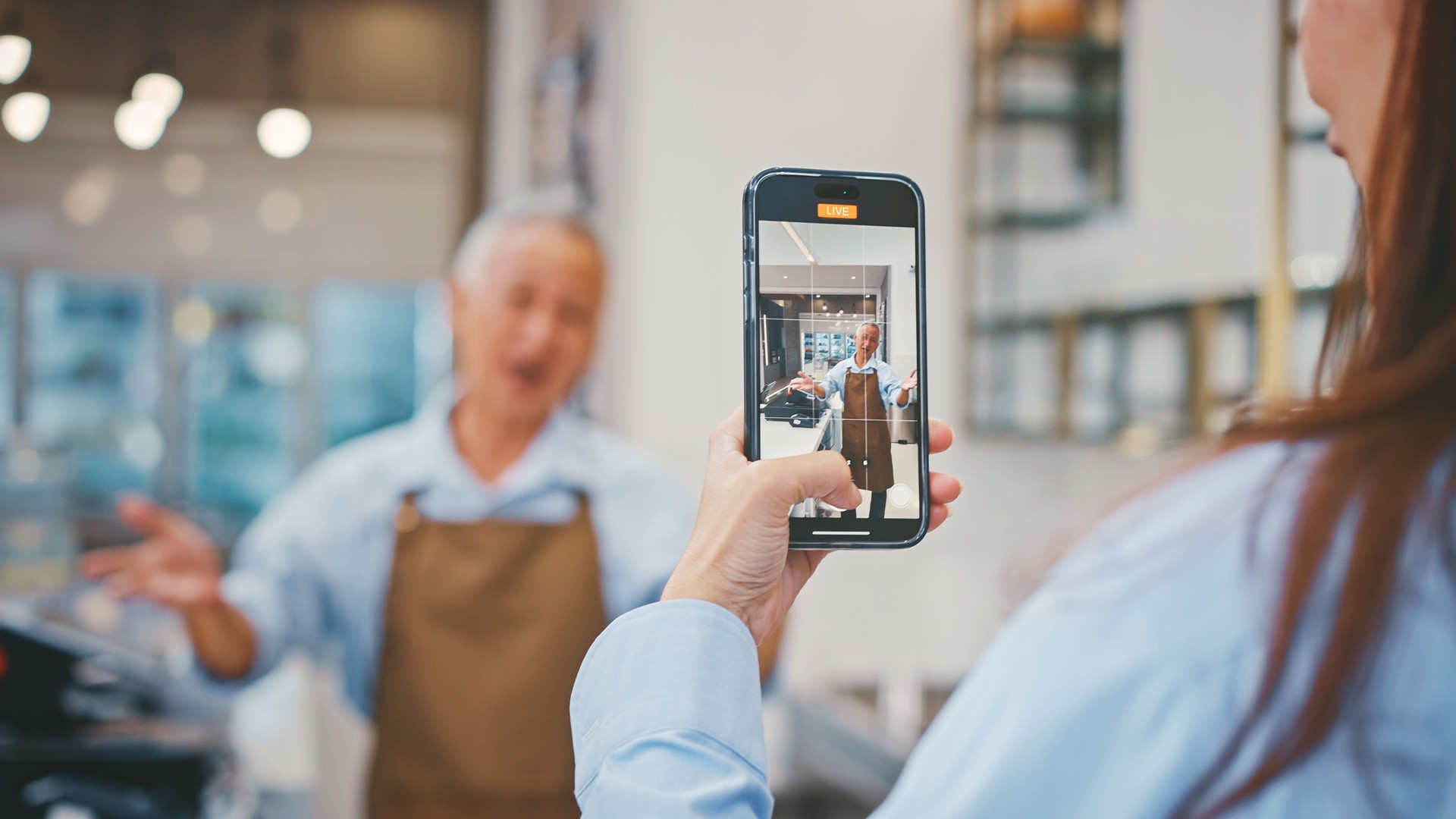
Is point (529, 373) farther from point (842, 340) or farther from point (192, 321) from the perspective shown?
point (192, 321)

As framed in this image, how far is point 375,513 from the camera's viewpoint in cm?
112

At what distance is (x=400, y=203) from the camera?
11.2 ft

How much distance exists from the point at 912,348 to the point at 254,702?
1872 millimetres

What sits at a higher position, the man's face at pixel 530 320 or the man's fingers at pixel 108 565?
the man's face at pixel 530 320

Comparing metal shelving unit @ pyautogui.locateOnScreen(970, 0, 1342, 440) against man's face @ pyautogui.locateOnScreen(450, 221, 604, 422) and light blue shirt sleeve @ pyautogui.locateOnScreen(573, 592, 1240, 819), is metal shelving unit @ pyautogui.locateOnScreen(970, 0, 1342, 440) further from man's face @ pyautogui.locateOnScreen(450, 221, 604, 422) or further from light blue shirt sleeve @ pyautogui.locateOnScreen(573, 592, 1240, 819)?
light blue shirt sleeve @ pyautogui.locateOnScreen(573, 592, 1240, 819)

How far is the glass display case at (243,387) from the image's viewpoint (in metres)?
3.30

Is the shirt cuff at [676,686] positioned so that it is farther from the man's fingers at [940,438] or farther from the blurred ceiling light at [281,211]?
the blurred ceiling light at [281,211]

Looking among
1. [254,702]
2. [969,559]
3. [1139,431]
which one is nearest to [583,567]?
[1139,431]

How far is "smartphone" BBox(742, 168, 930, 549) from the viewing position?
0.29 metres

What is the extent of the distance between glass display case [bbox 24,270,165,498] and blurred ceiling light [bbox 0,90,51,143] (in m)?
2.64

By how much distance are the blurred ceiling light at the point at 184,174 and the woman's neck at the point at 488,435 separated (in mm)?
2638

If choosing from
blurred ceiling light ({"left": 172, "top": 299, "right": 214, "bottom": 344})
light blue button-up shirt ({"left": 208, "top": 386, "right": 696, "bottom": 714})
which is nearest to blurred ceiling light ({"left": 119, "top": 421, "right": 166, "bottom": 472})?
blurred ceiling light ({"left": 172, "top": 299, "right": 214, "bottom": 344})

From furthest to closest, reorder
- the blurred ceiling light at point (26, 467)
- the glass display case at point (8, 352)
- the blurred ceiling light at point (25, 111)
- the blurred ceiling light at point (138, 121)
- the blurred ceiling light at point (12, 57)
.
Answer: the glass display case at point (8, 352), the blurred ceiling light at point (26, 467), the blurred ceiling light at point (138, 121), the blurred ceiling light at point (25, 111), the blurred ceiling light at point (12, 57)

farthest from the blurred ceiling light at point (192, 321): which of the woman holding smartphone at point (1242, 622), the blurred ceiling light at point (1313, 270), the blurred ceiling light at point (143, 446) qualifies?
Result: the woman holding smartphone at point (1242, 622)
